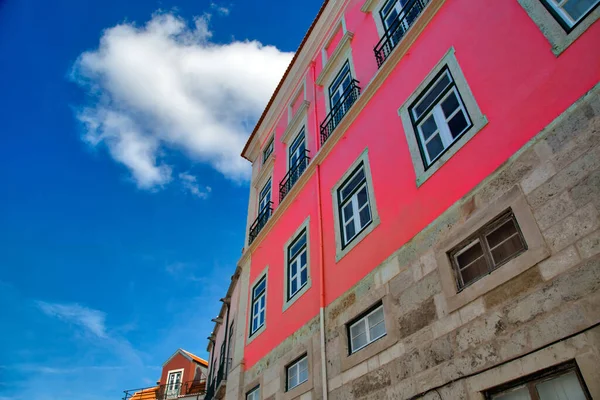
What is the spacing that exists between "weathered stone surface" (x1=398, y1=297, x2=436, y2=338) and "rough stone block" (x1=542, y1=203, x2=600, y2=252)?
5.17 ft

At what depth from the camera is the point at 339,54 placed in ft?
36.0

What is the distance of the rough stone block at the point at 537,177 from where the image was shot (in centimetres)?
432

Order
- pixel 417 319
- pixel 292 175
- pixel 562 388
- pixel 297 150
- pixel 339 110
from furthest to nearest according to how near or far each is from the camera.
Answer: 1. pixel 297 150
2. pixel 292 175
3. pixel 339 110
4. pixel 417 319
5. pixel 562 388

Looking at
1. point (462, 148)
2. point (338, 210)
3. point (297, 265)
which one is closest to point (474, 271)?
point (462, 148)

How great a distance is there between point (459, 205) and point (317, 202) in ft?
13.2

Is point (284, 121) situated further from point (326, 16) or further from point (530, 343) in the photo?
point (530, 343)

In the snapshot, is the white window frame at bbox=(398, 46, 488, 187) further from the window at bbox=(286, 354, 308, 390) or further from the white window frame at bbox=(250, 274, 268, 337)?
the white window frame at bbox=(250, 274, 268, 337)

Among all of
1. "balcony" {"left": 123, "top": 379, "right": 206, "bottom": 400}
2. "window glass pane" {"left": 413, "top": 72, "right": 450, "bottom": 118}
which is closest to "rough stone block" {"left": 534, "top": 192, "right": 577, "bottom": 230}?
"window glass pane" {"left": 413, "top": 72, "right": 450, "bottom": 118}

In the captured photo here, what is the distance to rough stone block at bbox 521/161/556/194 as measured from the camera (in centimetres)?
432

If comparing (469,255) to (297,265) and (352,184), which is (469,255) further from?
(297,265)

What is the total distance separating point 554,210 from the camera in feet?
13.5

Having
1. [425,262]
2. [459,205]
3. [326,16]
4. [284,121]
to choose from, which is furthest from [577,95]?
[284,121]

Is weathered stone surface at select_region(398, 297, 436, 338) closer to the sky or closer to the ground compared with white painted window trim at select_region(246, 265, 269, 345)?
closer to the ground

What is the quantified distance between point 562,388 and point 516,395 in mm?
448
